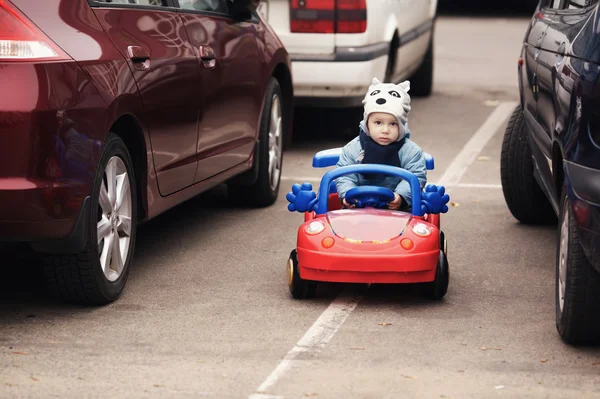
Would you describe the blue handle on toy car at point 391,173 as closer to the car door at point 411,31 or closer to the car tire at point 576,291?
the car tire at point 576,291

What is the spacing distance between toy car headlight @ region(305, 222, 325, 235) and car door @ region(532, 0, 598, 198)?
1041 mm

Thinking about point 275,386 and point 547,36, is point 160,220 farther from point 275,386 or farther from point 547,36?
point 275,386

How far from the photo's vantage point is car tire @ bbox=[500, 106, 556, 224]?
7.22m

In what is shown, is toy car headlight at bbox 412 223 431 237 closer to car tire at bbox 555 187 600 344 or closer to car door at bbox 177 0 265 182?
car tire at bbox 555 187 600 344

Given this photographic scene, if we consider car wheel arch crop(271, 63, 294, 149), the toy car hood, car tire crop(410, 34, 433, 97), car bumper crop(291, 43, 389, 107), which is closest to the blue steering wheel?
the toy car hood

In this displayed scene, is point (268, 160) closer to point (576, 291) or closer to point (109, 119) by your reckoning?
point (109, 119)

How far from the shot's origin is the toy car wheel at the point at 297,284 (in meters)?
5.56

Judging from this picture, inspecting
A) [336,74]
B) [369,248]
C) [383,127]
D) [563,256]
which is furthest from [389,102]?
[336,74]

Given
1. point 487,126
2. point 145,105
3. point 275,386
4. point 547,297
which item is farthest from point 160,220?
point 487,126

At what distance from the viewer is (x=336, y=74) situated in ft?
31.0

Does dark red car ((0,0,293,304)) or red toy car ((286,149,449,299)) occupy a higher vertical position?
dark red car ((0,0,293,304))

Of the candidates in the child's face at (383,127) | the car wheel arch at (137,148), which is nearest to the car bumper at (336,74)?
the child's face at (383,127)

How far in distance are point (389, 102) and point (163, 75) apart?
3.48 ft

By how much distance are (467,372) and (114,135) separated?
6.02 feet
